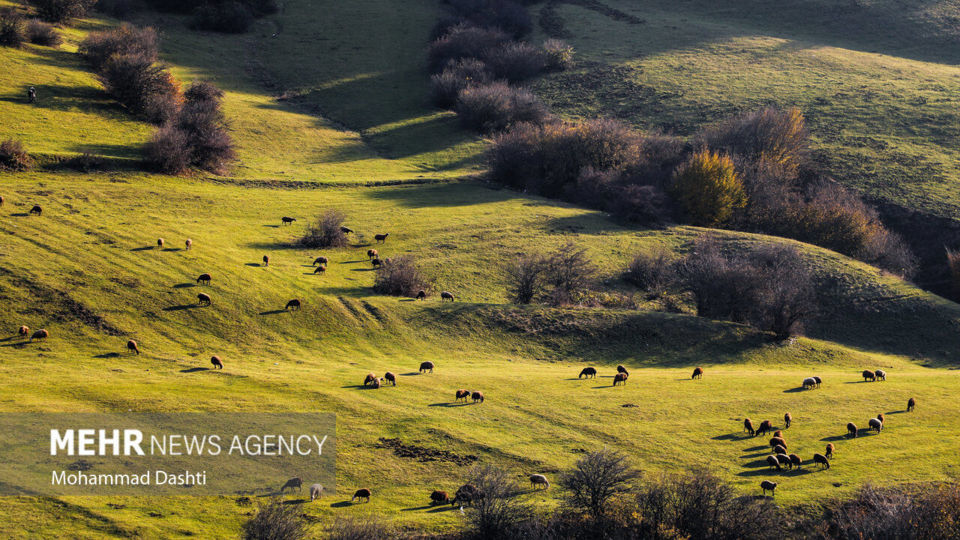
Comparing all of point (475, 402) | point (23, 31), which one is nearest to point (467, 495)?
point (475, 402)

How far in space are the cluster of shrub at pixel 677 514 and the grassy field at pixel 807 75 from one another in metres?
51.2

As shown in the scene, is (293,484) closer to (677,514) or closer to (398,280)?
(677,514)

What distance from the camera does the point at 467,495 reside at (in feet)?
67.5

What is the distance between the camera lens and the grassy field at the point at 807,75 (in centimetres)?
7238

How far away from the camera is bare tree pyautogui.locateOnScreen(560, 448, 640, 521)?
2064cm

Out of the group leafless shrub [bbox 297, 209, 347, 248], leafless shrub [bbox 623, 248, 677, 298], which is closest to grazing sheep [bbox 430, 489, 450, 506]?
leafless shrub [bbox 297, 209, 347, 248]

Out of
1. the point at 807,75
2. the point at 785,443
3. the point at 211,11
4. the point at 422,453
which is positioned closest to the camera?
the point at 422,453

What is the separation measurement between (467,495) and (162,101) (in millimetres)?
57071

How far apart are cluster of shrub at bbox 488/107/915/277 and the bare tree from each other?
41.3 metres

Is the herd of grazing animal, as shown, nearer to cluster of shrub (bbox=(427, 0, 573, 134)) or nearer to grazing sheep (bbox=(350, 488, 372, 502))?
grazing sheep (bbox=(350, 488, 372, 502))

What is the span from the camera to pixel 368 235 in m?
51.9

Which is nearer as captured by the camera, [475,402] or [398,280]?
[475,402]

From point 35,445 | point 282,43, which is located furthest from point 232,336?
point 282,43
